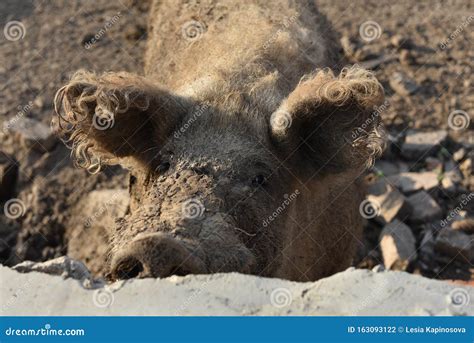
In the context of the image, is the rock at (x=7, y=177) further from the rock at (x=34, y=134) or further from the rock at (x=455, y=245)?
the rock at (x=455, y=245)

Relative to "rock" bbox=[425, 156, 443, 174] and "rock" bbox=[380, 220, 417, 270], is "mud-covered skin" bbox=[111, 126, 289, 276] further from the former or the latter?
"rock" bbox=[425, 156, 443, 174]

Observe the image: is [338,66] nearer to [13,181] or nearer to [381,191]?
[381,191]

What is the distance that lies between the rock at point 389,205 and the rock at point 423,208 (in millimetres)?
69

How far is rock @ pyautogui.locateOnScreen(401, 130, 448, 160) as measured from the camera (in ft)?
25.8

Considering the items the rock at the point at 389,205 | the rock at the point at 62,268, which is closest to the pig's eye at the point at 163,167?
the rock at the point at 62,268

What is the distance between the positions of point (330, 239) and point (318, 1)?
15.3ft

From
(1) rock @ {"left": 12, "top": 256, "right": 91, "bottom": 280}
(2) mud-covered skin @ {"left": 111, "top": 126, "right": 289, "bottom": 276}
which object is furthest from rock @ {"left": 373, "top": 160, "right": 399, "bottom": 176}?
(1) rock @ {"left": 12, "top": 256, "right": 91, "bottom": 280}

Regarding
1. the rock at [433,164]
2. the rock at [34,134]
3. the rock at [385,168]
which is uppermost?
the rock at [34,134]

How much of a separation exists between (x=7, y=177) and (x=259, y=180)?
4.06 metres

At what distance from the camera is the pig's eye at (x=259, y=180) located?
4.66 m

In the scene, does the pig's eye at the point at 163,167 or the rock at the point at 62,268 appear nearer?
the rock at the point at 62,268

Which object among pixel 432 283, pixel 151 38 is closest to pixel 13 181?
pixel 151 38

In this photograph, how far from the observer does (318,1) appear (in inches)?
385

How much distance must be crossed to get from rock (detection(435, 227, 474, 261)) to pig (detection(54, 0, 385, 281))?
1266mm
